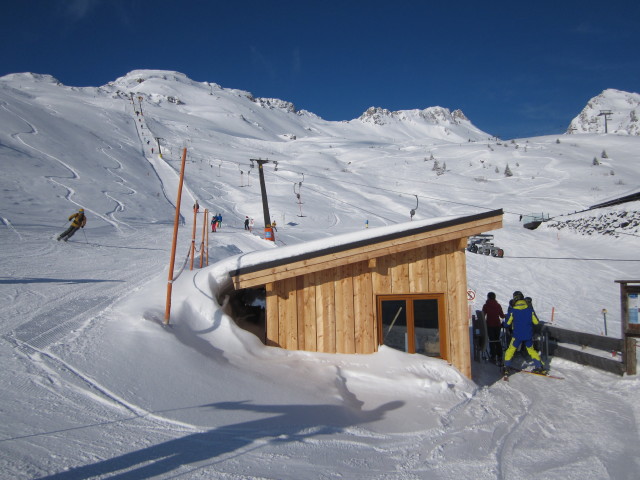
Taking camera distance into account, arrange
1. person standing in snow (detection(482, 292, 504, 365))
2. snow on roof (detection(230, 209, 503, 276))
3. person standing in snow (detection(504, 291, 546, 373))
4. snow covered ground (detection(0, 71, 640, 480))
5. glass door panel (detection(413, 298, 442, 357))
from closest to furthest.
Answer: snow covered ground (detection(0, 71, 640, 480)) → snow on roof (detection(230, 209, 503, 276)) → glass door panel (detection(413, 298, 442, 357)) → person standing in snow (detection(504, 291, 546, 373)) → person standing in snow (detection(482, 292, 504, 365))

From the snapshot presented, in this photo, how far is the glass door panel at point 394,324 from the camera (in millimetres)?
6969

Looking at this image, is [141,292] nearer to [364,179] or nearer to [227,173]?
[227,173]

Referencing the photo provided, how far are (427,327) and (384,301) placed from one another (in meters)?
0.85

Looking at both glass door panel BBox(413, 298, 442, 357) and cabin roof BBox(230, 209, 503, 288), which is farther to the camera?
glass door panel BBox(413, 298, 442, 357)

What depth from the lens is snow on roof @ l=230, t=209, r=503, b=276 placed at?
6602 mm

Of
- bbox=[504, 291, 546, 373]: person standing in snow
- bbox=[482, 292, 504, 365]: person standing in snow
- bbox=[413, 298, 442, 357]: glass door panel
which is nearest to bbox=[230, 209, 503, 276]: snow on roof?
bbox=[413, 298, 442, 357]: glass door panel

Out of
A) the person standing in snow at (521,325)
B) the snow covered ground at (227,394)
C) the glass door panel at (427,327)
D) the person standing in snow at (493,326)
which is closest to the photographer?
the snow covered ground at (227,394)

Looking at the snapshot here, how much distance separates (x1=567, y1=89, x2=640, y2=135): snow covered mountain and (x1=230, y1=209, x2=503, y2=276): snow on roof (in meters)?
147

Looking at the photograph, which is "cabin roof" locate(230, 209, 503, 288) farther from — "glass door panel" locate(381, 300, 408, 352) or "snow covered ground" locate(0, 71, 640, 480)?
"glass door panel" locate(381, 300, 408, 352)

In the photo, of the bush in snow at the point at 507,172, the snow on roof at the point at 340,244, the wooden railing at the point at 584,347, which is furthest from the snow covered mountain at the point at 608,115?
the snow on roof at the point at 340,244

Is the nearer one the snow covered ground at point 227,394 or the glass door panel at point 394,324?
the snow covered ground at point 227,394

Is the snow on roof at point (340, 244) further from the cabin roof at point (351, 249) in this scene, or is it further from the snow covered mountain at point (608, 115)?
the snow covered mountain at point (608, 115)

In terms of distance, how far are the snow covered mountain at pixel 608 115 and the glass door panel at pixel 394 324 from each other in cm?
14725

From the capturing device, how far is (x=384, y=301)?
7.06 m
